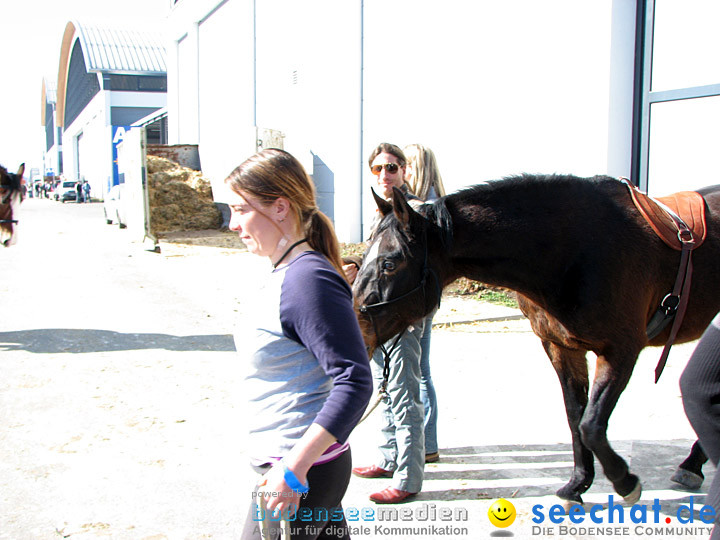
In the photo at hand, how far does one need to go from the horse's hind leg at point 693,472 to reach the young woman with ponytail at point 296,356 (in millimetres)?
2540

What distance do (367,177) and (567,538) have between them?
11.7m

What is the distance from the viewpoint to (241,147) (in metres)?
18.7

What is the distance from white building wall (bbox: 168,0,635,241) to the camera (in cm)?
872

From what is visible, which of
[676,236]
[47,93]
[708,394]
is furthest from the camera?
[47,93]

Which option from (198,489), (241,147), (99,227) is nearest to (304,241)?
(198,489)

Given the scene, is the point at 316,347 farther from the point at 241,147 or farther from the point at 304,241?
the point at 241,147

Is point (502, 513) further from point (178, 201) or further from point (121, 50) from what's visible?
point (121, 50)

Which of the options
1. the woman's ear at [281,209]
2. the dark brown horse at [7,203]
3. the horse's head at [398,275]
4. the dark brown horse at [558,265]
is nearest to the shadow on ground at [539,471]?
the dark brown horse at [558,265]

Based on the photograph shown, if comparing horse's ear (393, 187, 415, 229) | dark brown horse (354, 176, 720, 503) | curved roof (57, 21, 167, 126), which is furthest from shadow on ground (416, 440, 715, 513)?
curved roof (57, 21, 167, 126)

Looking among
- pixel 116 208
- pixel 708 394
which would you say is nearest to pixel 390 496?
pixel 708 394

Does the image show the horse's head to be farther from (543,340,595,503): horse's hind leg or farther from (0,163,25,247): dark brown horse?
(0,163,25,247): dark brown horse

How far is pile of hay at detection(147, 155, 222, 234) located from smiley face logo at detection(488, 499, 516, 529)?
686 inches

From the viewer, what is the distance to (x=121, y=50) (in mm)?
54938

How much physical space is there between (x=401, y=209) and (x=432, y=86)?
9676 mm
